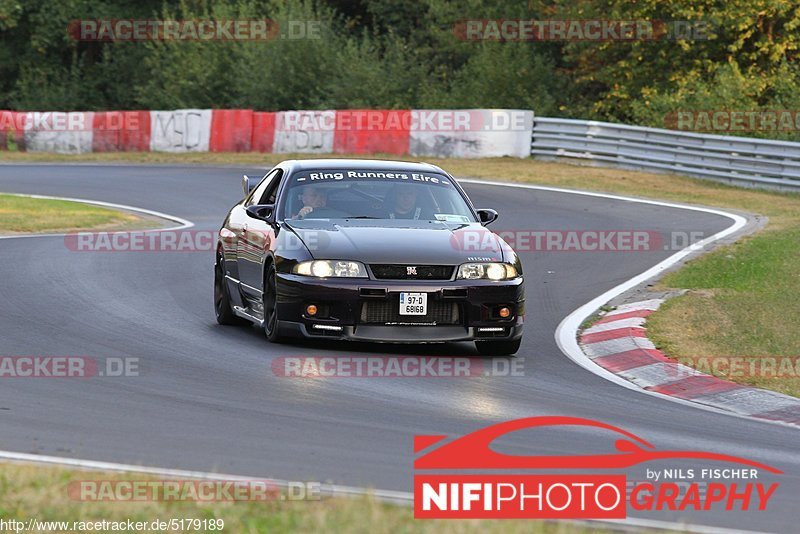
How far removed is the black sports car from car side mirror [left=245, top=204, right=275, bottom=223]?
0.4 inches

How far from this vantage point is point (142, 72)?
5362 cm

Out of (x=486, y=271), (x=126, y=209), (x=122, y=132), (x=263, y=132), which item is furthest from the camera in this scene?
(x=122, y=132)

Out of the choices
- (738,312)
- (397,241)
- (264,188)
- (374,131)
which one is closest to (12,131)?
(374,131)

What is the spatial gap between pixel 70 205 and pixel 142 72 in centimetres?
3143

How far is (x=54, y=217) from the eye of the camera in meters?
20.9

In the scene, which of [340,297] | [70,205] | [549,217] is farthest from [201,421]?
[70,205]

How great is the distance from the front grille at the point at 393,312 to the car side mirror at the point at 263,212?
158 cm

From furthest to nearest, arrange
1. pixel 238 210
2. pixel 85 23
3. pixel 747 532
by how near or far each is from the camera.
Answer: pixel 85 23 → pixel 238 210 → pixel 747 532

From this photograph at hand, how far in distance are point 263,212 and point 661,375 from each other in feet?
11.4

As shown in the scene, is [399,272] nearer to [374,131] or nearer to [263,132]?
[374,131]

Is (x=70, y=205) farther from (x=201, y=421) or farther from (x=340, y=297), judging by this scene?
(x=201, y=421)

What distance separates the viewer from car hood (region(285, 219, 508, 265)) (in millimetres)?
10531

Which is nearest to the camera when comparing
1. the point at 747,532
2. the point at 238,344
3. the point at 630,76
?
the point at 747,532

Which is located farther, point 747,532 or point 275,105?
point 275,105
